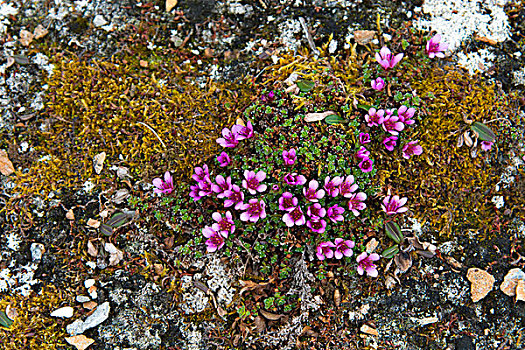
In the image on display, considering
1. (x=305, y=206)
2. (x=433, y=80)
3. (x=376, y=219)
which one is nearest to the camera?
(x=305, y=206)

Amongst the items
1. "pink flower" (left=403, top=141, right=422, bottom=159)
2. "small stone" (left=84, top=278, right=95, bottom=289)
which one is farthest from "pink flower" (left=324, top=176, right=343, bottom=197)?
"small stone" (left=84, top=278, right=95, bottom=289)

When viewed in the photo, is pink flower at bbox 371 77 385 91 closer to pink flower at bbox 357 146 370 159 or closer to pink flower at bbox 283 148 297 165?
pink flower at bbox 357 146 370 159

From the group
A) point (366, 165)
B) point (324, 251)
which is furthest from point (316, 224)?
point (366, 165)

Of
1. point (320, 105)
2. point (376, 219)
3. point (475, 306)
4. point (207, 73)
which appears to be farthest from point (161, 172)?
point (475, 306)

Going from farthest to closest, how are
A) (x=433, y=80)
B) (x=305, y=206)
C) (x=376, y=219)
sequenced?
1. (x=433, y=80)
2. (x=376, y=219)
3. (x=305, y=206)

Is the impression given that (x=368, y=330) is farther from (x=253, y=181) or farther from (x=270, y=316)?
(x=253, y=181)

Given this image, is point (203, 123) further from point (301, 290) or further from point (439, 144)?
point (439, 144)

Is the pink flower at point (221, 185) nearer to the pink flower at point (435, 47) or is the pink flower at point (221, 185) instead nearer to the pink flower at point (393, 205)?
the pink flower at point (393, 205)
